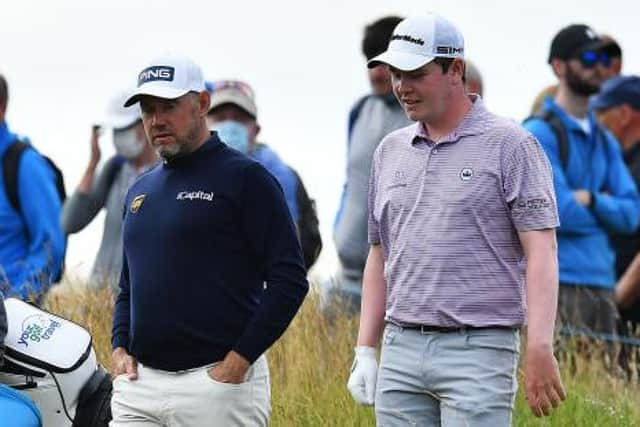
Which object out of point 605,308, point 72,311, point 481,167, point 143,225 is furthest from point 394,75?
point 605,308

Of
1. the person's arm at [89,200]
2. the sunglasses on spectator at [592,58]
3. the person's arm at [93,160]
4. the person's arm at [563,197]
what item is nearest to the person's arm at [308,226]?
the person's arm at [563,197]

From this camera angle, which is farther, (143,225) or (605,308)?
(605,308)

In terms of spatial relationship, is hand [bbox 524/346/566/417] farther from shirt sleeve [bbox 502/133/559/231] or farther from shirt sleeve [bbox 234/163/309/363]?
shirt sleeve [bbox 234/163/309/363]

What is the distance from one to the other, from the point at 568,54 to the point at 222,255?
17.4 ft

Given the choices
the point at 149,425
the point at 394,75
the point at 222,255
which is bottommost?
the point at 149,425

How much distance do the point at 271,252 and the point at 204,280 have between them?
0.23 metres

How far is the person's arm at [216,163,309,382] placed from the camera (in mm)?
6590

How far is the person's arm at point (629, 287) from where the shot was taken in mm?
11625

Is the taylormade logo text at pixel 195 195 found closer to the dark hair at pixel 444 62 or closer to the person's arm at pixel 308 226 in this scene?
the dark hair at pixel 444 62

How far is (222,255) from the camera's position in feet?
21.8

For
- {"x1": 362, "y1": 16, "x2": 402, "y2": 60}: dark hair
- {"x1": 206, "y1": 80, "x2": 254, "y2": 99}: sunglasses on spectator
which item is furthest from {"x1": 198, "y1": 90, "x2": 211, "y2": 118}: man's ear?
{"x1": 362, "y1": 16, "x2": 402, "y2": 60}: dark hair

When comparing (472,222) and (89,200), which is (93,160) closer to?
(89,200)

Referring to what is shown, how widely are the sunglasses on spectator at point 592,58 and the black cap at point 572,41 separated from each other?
0.03 m

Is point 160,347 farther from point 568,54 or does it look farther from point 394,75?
point 568,54
